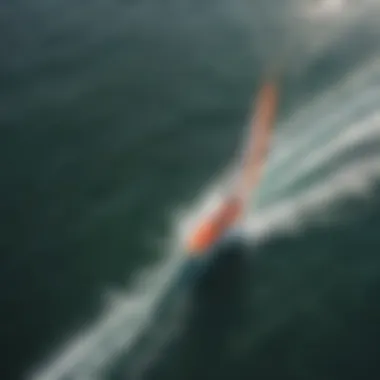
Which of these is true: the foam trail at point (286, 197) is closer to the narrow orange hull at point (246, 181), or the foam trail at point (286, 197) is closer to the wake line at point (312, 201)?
the wake line at point (312, 201)

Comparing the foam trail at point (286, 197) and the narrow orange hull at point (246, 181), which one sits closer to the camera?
the foam trail at point (286, 197)

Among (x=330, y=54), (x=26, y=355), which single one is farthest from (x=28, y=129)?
(x=330, y=54)

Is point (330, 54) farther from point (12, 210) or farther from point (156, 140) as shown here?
point (12, 210)

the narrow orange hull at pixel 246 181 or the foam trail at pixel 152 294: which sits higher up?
the narrow orange hull at pixel 246 181

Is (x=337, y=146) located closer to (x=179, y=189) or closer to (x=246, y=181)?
(x=246, y=181)

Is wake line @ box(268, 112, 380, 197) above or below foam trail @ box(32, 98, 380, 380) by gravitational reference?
above

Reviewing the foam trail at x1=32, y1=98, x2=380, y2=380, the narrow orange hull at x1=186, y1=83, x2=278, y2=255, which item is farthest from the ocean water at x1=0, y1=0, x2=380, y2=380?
the narrow orange hull at x1=186, y1=83, x2=278, y2=255

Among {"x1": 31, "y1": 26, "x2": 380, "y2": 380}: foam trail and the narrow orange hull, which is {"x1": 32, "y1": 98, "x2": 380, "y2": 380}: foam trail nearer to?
{"x1": 31, "y1": 26, "x2": 380, "y2": 380}: foam trail

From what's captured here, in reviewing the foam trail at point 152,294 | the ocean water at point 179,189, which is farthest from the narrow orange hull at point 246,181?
the foam trail at point 152,294

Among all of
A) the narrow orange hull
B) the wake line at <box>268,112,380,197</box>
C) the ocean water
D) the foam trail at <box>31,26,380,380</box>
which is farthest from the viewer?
the wake line at <box>268,112,380,197</box>
